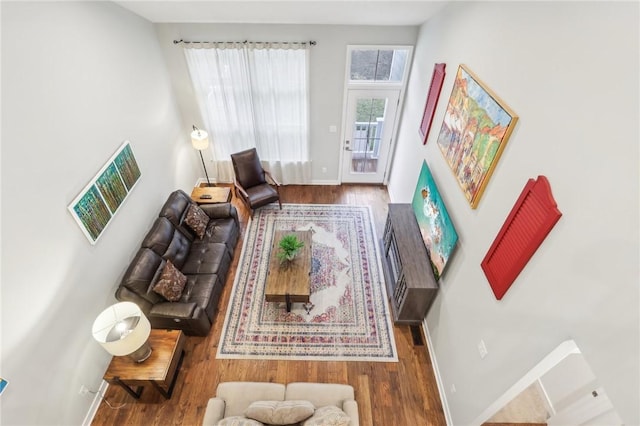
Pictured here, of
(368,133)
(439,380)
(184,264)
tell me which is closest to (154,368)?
(184,264)

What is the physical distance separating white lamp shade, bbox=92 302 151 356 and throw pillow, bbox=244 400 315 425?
3.87 feet

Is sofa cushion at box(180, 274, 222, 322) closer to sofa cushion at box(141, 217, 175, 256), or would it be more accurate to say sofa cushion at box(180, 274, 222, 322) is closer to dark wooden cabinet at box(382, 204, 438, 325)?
sofa cushion at box(141, 217, 175, 256)

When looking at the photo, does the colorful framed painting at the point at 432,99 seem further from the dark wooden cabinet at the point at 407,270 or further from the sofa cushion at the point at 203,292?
the sofa cushion at the point at 203,292

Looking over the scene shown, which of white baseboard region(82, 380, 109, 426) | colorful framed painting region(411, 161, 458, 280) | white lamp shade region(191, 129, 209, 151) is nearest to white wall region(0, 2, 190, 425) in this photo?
white baseboard region(82, 380, 109, 426)

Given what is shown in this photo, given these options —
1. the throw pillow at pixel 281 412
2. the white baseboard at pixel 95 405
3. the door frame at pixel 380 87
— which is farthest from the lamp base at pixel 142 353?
the door frame at pixel 380 87

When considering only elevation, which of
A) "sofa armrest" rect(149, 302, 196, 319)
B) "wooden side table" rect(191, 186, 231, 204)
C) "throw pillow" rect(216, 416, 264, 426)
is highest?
"wooden side table" rect(191, 186, 231, 204)

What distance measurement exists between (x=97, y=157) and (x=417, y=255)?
12.0 ft

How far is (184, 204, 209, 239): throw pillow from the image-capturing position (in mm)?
4293

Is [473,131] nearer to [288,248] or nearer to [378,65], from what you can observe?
[288,248]

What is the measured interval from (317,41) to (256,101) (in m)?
1.33

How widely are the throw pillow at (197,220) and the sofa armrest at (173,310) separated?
3.77 ft

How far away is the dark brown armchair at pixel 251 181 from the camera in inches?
201

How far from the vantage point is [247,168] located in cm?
522

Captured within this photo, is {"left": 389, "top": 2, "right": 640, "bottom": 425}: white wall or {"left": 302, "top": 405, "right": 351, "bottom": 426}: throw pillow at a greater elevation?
{"left": 389, "top": 2, "right": 640, "bottom": 425}: white wall
